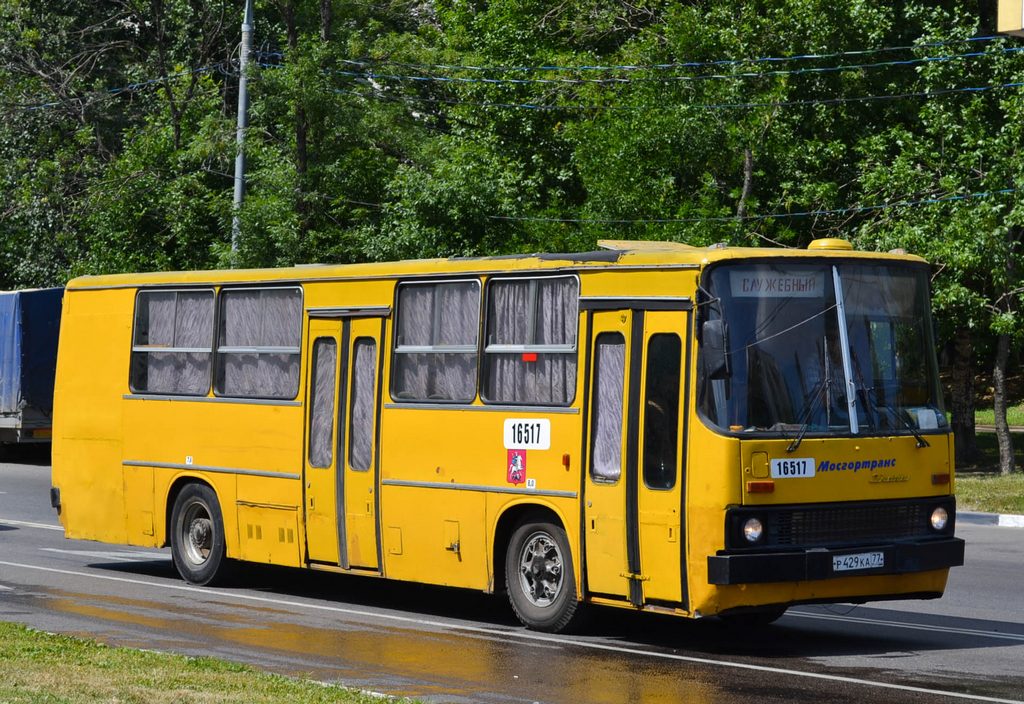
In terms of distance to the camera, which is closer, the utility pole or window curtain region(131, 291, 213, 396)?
window curtain region(131, 291, 213, 396)

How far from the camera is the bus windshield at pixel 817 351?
10.7m

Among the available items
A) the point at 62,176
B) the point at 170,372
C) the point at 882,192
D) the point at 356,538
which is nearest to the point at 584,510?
the point at 356,538

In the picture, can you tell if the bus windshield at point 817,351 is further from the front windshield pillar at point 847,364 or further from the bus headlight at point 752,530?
the bus headlight at point 752,530

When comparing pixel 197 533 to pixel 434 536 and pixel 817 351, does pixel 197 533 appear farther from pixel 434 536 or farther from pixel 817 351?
pixel 817 351

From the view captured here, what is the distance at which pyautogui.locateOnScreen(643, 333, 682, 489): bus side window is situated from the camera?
35.6 ft

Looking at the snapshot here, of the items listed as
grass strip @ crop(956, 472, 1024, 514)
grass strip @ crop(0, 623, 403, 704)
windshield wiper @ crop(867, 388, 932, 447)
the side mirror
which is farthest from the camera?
grass strip @ crop(956, 472, 1024, 514)

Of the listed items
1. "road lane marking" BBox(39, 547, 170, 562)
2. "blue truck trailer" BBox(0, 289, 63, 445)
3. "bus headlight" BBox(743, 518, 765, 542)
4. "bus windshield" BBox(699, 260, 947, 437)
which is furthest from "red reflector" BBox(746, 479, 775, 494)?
"blue truck trailer" BBox(0, 289, 63, 445)

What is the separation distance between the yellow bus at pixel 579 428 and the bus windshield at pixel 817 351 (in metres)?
0.01

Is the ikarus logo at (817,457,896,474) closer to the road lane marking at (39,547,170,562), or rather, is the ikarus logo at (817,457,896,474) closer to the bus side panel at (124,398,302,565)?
the bus side panel at (124,398,302,565)

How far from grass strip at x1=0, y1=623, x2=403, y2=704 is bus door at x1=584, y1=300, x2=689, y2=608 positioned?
270 centimetres

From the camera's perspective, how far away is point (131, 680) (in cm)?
902

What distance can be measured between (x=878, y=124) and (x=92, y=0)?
2362 centimetres

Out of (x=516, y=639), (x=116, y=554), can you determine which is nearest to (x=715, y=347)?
(x=516, y=639)

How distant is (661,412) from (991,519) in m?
12.4
